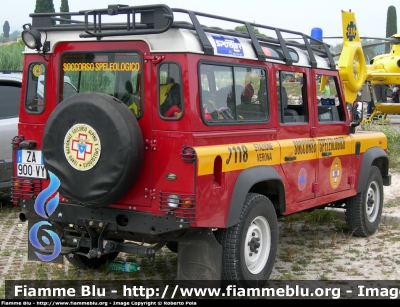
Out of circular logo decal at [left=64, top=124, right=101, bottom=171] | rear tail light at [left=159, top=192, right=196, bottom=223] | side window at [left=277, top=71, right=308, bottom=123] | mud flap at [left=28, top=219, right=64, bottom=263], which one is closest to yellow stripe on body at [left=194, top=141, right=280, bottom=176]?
rear tail light at [left=159, top=192, right=196, bottom=223]

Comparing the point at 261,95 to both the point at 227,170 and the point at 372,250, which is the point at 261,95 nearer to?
the point at 227,170

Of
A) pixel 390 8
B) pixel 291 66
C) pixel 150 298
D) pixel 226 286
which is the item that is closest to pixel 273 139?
pixel 291 66

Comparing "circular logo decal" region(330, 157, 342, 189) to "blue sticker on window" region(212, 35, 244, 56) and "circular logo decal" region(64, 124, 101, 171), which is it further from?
"circular logo decal" region(64, 124, 101, 171)

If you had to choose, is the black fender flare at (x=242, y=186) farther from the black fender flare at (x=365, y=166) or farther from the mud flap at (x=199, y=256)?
the black fender flare at (x=365, y=166)

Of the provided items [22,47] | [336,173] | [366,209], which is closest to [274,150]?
[336,173]

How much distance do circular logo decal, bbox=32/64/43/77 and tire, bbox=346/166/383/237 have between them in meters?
4.26

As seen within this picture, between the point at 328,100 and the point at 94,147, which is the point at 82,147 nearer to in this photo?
the point at 94,147

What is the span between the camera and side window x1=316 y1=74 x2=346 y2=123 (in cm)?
725

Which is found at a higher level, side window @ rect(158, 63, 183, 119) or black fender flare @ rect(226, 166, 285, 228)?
side window @ rect(158, 63, 183, 119)

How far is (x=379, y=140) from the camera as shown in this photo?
8.36 meters

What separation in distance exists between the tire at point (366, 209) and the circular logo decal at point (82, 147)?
4.10 m

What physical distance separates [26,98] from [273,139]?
2379mm

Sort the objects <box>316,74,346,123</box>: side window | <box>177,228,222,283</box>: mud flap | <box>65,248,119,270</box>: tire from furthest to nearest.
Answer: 1. <box>316,74,346,123</box>: side window
2. <box>65,248,119,270</box>: tire
3. <box>177,228,222,283</box>: mud flap

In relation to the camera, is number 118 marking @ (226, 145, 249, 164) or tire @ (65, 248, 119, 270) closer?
number 118 marking @ (226, 145, 249, 164)
